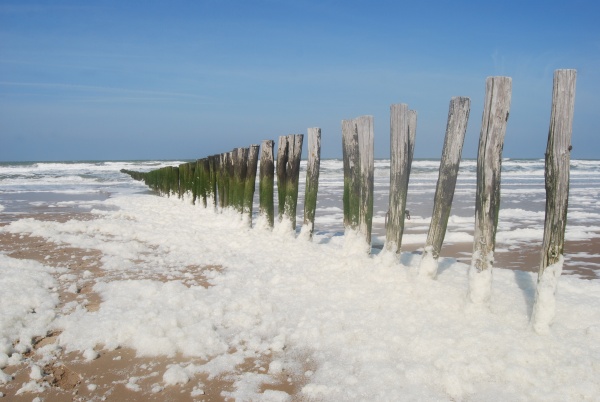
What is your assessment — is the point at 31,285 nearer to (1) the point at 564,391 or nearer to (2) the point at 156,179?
(1) the point at 564,391

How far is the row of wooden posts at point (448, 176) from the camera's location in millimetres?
3209

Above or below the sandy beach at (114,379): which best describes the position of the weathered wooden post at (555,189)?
above

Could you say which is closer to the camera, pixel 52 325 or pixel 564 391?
pixel 564 391

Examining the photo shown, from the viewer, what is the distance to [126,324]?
3.43 metres

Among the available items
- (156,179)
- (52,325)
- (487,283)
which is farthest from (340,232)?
(156,179)

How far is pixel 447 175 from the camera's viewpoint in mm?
4230

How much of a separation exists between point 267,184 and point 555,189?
533 cm

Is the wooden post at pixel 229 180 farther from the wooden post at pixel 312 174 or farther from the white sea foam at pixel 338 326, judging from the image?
the white sea foam at pixel 338 326

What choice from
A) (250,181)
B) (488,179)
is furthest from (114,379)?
(250,181)

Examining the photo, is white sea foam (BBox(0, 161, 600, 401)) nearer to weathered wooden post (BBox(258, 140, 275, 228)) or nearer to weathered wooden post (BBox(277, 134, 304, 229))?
weathered wooden post (BBox(277, 134, 304, 229))

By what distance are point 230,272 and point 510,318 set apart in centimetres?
277

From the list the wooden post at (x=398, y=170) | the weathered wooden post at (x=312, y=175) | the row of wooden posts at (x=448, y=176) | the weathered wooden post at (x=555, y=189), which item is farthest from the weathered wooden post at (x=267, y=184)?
the weathered wooden post at (x=555, y=189)

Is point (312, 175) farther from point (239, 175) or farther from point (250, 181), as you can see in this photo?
point (239, 175)

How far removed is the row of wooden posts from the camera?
10.5 ft
